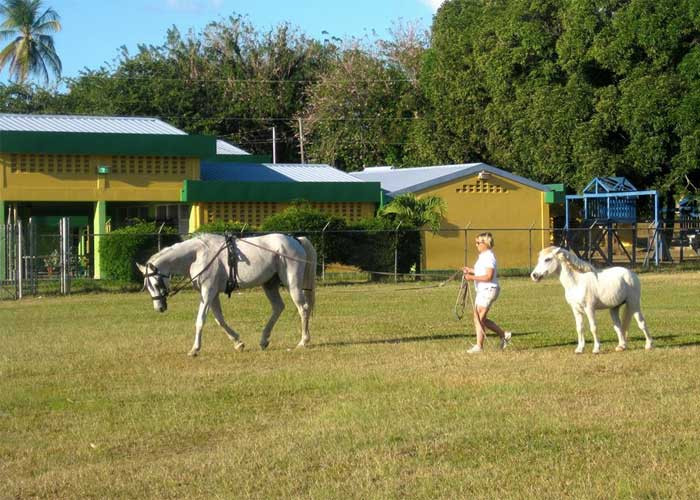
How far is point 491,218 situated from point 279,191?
9988 millimetres

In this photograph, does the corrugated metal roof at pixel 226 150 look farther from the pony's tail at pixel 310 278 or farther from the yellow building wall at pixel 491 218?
the pony's tail at pixel 310 278

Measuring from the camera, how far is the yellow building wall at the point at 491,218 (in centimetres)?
4562

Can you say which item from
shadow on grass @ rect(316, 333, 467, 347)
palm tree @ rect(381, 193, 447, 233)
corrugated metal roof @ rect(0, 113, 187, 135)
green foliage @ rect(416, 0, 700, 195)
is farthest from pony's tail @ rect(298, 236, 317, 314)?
green foliage @ rect(416, 0, 700, 195)

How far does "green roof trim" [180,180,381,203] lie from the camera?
41000 millimetres

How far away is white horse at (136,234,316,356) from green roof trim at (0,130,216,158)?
23.0m

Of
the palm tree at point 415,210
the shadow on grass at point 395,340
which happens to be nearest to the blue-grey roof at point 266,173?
the palm tree at point 415,210

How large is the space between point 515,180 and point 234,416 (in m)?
37.9

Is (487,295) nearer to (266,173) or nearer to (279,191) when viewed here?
(279,191)

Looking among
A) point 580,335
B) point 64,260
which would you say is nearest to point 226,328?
point 580,335

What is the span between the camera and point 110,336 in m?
19.8

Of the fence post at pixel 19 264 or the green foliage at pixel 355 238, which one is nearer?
the fence post at pixel 19 264

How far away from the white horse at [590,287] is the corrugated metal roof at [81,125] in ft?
89.8

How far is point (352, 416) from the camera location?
10.9m

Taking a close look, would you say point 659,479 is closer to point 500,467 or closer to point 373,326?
point 500,467
